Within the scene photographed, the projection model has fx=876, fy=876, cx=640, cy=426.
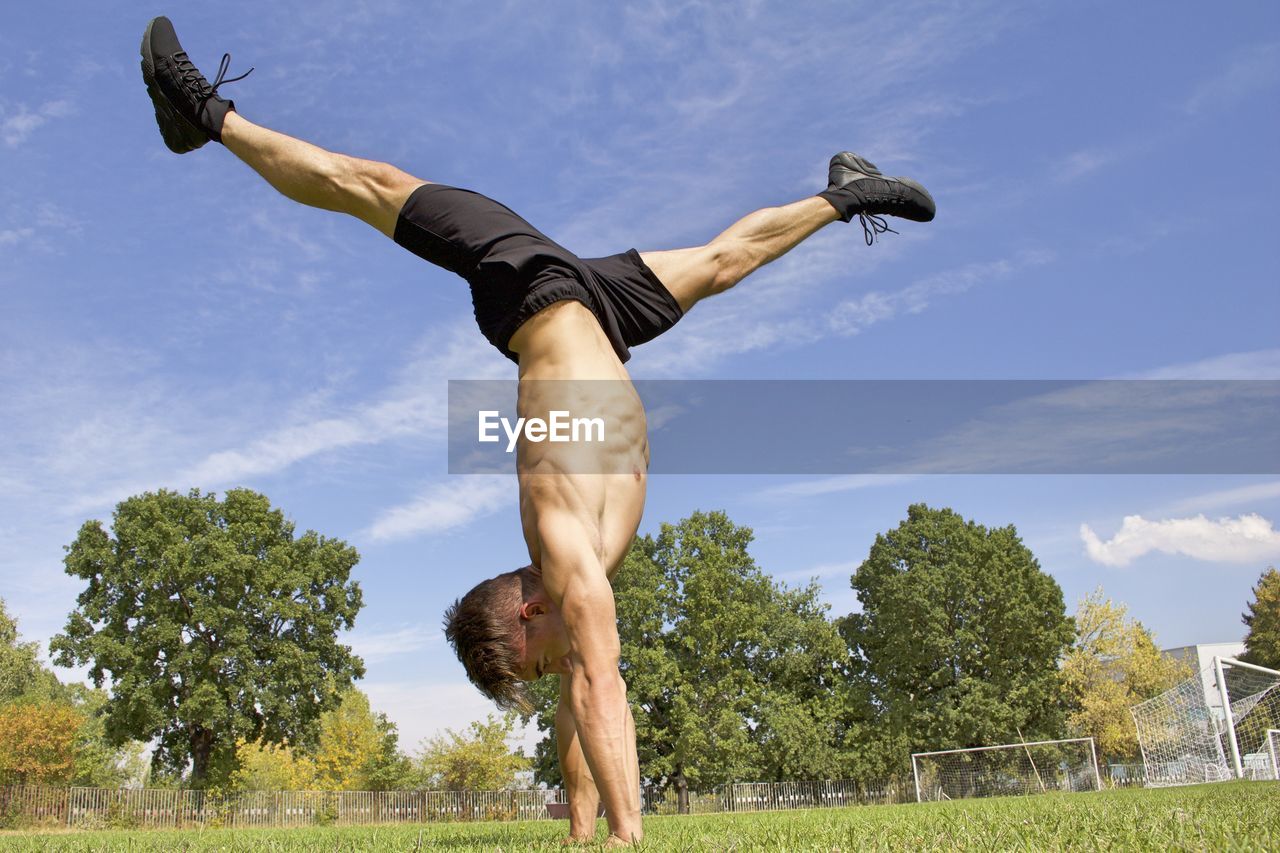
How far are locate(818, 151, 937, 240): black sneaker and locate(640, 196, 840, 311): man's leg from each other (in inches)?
5.8

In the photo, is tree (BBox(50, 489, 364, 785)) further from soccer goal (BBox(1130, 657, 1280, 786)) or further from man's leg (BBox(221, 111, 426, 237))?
man's leg (BBox(221, 111, 426, 237))

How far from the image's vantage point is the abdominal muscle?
292cm

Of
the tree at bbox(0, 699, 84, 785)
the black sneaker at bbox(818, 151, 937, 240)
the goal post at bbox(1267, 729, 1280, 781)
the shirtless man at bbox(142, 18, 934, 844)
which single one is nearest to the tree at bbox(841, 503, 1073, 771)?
the goal post at bbox(1267, 729, 1280, 781)

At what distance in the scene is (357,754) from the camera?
3412 cm

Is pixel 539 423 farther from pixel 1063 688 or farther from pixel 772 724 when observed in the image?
pixel 1063 688

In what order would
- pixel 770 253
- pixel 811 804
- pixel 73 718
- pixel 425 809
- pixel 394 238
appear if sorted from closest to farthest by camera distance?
pixel 394 238, pixel 770 253, pixel 73 718, pixel 425 809, pixel 811 804

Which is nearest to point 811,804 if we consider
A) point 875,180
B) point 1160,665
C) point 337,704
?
point 1160,665

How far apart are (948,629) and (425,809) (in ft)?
65.3

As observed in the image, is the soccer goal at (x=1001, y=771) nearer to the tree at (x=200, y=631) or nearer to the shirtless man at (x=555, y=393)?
the tree at (x=200, y=631)

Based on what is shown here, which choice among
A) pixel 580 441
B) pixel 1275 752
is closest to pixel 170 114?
pixel 580 441

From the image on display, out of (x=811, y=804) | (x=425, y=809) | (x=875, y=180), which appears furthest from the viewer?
(x=811, y=804)

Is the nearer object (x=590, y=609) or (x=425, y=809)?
(x=590, y=609)

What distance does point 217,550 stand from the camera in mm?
29578

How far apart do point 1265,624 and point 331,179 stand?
56.2m
